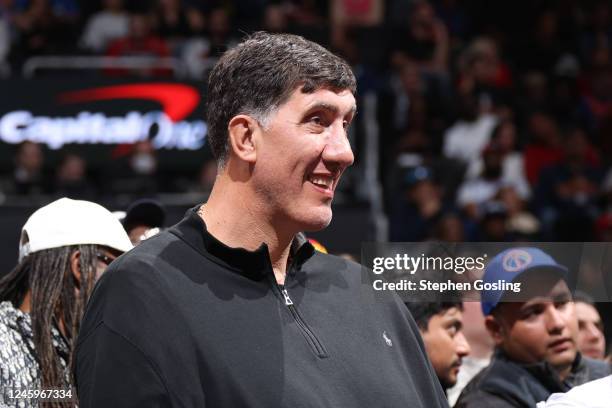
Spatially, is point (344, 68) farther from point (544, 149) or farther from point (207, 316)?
point (544, 149)

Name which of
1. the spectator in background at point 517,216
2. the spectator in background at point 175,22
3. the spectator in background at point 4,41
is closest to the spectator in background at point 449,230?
the spectator in background at point 517,216

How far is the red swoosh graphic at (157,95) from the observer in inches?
384

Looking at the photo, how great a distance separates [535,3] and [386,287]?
11735 mm

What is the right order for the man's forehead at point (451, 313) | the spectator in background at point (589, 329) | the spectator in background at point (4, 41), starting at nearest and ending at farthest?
the spectator in background at point (589, 329)
the man's forehead at point (451, 313)
the spectator in background at point (4, 41)

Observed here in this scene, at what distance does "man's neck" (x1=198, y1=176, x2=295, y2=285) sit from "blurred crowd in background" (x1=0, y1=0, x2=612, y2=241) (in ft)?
21.8

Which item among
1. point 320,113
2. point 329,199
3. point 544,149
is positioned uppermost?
point 320,113

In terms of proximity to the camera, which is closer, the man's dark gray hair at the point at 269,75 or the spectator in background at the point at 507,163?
the man's dark gray hair at the point at 269,75

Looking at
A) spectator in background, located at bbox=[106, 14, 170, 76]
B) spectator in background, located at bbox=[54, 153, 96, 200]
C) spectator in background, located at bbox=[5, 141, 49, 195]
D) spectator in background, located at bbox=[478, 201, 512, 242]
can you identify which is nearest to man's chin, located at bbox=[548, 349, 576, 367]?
spectator in background, located at bbox=[478, 201, 512, 242]

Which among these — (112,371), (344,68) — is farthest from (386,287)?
(112,371)

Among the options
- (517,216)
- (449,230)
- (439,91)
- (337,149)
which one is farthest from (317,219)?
(439,91)

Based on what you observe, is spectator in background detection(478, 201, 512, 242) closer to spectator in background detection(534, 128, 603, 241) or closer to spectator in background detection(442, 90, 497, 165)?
spectator in background detection(534, 128, 603, 241)

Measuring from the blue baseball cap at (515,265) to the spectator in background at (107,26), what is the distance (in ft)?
29.1

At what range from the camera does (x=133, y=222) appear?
3.71 m

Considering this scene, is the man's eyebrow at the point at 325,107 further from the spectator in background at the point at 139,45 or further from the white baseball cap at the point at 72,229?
the spectator in background at the point at 139,45
